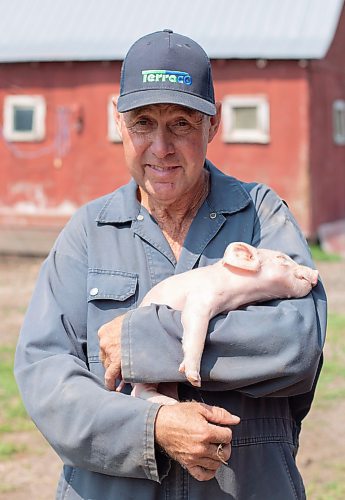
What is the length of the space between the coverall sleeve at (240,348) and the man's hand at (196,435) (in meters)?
0.10

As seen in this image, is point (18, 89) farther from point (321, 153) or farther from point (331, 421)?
point (331, 421)

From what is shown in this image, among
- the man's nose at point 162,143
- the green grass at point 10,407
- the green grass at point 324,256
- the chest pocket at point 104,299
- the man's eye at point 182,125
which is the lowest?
the green grass at point 10,407

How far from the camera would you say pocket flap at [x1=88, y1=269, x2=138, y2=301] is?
2.36 m

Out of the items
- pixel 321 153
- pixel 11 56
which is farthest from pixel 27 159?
pixel 321 153

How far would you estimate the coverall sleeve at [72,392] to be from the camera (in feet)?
6.96

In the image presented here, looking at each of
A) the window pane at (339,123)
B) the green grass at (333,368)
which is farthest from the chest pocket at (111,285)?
the window pane at (339,123)

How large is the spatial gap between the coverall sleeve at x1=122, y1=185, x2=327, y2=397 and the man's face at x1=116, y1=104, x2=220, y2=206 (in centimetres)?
41

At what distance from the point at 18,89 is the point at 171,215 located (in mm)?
12884

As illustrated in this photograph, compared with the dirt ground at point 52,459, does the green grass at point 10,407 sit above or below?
above

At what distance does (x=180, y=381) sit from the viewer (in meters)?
2.17

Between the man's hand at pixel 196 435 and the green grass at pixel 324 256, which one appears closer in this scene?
the man's hand at pixel 196 435

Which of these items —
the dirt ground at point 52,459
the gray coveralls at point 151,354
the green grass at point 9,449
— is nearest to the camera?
the gray coveralls at point 151,354

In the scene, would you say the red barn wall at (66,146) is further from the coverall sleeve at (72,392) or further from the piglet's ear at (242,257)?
the piglet's ear at (242,257)

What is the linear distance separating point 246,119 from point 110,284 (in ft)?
39.0
